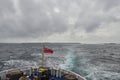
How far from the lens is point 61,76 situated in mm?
16703

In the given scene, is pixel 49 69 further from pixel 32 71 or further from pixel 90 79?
pixel 90 79

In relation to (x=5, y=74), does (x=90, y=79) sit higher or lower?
lower

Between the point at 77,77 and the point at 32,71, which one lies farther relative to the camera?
the point at 32,71

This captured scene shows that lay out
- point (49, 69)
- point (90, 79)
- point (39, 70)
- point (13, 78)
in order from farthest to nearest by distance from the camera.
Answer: point (90, 79)
point (49, 69)
point (39, 70)
point (13, 78)

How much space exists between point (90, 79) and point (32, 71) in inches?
498

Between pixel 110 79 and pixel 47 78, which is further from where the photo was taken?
pixel 110 79

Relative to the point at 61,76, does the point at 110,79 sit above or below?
below

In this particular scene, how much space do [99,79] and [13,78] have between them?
54.4ft

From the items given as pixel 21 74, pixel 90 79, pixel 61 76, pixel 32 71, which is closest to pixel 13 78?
pixel 21 74

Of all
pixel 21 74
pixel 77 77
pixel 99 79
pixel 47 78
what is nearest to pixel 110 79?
pixel 99 79

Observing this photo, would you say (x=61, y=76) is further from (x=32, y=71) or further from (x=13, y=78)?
(x=13, y=78)

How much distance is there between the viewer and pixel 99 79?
25.5 m

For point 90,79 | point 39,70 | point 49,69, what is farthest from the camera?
point 90,79

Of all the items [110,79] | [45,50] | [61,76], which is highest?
[45,50]
